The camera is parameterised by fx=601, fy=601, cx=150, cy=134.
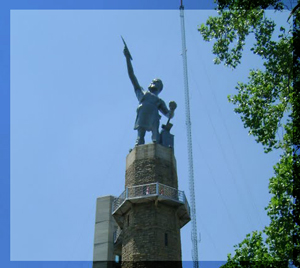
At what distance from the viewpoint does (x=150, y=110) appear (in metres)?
44.8

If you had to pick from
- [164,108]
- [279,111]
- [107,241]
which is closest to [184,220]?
[164,108]

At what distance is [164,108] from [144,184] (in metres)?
7.44

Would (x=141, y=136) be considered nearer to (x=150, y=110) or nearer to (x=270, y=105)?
(x=150, y=110)

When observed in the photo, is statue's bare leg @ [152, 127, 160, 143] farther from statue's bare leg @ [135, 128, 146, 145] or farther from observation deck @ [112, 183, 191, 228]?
observation deck @ [112, 183, 191, 228]

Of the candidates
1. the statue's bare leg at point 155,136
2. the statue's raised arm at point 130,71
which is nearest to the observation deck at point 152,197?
the statue's bare leg at point 155,136

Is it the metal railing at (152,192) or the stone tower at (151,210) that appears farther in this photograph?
the metal railing at (152,192)

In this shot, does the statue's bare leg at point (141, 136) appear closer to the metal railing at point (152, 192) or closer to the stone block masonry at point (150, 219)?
the stone block masonry at point (150, 219)

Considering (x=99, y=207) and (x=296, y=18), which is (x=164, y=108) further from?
(x=296, y=18)

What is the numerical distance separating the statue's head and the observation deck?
354 inches

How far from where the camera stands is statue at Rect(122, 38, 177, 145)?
44.4 m

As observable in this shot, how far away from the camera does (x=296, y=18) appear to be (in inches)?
991

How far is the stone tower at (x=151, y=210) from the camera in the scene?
38.2 metres

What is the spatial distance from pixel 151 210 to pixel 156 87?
1105 centimetres

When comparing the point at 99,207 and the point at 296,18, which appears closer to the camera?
the point at 296,18
